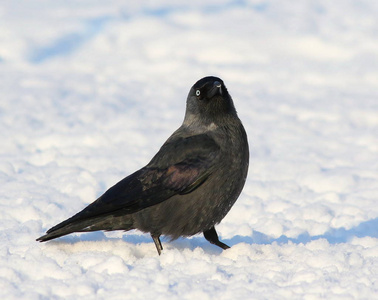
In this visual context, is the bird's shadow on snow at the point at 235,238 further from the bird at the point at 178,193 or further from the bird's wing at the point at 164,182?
the bird's wing at the point at 164,182

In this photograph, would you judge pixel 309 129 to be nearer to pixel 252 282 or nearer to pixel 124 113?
pixel 124 113

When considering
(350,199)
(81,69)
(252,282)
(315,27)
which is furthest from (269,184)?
(315,27)

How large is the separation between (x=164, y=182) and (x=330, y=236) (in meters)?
2.21

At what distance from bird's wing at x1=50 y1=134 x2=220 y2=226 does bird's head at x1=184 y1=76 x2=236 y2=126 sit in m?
0.23

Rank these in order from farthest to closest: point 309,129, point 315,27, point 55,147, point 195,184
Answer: point 315,27
point 309,129
point 55,147
point 195,184

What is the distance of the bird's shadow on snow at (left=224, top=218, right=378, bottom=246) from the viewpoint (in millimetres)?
6152

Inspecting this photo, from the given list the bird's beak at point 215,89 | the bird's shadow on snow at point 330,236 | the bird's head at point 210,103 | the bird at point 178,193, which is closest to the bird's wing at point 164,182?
the bird at point 178,193

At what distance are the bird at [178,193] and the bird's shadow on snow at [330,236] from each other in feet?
3.24

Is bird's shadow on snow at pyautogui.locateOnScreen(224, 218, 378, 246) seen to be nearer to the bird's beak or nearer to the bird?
the bird

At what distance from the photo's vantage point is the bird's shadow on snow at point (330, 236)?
6.15m

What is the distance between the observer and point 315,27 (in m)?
17.0

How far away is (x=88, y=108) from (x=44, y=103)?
77cm

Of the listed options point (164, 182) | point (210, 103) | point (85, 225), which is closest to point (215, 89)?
point (210, 103)

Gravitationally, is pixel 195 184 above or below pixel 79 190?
above
